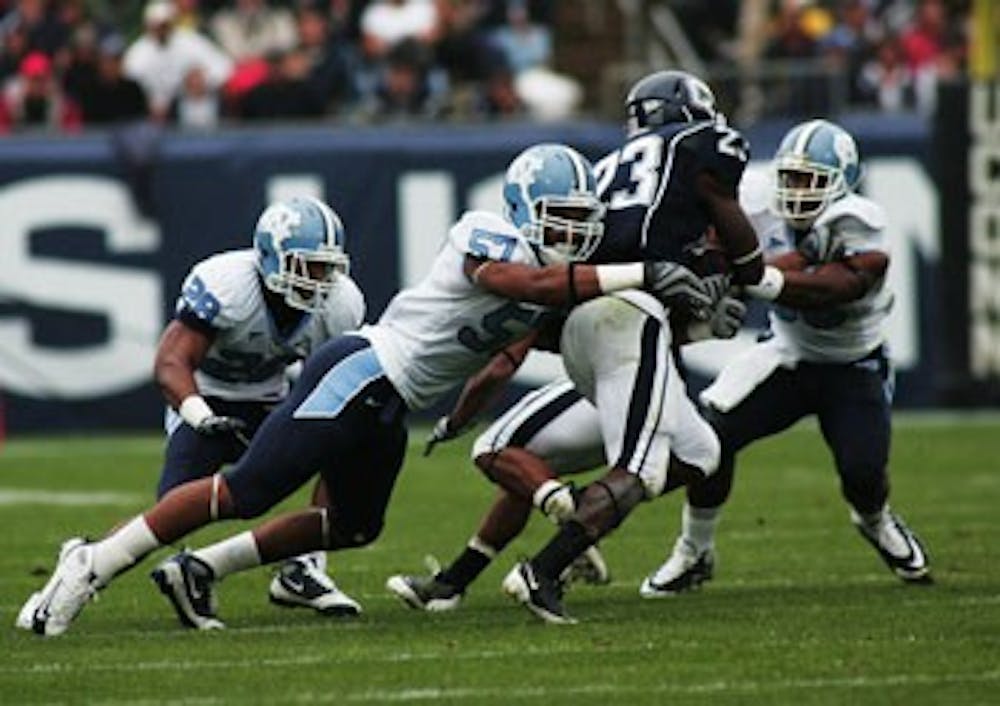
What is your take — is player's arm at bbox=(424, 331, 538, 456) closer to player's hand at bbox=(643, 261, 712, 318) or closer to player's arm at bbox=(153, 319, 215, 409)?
player's hand at bbox=(643, 261, 712, 318)

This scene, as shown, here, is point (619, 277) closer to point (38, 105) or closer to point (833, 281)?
point (833, 281)

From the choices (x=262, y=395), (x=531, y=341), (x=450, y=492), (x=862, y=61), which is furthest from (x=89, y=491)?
(x=862, y=61)

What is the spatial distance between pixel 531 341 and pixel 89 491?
15.9ft

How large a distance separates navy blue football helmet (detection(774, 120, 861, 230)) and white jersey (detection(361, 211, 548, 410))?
1286 mm

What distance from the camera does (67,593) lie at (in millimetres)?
7422

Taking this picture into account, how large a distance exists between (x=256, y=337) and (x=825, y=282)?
1.71m

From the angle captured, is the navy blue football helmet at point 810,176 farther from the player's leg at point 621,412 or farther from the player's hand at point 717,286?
the player's leg at point 621,412

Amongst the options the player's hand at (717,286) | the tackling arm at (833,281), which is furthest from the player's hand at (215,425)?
the tackling arm at (833,281)

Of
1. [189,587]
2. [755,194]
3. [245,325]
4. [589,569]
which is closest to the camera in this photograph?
[189,587]

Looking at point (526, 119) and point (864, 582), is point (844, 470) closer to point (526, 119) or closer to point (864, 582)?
point (864, 582)

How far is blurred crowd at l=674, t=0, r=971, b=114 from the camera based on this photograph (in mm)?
16953

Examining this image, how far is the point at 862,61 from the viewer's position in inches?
720

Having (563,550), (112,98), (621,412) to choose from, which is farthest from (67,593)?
(112,98)

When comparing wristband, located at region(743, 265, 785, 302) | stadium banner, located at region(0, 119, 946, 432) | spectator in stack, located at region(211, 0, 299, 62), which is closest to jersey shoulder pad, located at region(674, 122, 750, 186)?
Result: wristband, located at region(743, 265, 785, 302)
